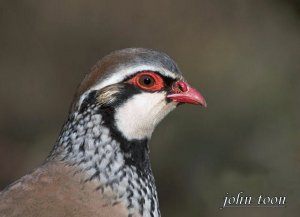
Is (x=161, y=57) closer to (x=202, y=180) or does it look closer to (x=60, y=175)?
(x=60, y=175)

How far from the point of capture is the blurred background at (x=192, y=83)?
898cm

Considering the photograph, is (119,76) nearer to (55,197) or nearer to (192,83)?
(55,197)

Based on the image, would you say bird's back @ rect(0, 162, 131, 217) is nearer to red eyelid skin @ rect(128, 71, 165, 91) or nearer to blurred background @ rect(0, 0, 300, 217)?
red eyelid skin @ rect(128, 71, 165, 91)

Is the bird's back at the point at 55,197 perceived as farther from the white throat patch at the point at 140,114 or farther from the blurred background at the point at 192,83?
the blurred background at the point at 192,83

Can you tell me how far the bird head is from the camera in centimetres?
458

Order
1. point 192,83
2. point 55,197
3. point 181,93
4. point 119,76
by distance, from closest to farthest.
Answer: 1. point 55,197
2. point 119,76
3. point 181,93
4. point 192,83

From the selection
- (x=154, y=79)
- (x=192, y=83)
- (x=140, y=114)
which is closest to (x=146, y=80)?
(x=154, y=79)

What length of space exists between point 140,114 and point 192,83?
6.15m

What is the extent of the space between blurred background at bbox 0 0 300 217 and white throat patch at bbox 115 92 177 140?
3467 millimetres

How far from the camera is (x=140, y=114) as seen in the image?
4.62 m

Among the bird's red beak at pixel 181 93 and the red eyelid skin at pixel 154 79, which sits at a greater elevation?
the bird's red beak at pixel 181 93

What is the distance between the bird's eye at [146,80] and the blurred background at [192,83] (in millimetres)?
3582

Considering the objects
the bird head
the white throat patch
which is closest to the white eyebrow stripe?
the bird head

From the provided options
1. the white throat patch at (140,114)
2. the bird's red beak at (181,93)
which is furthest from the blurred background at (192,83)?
the white throat patch at (140,114)
